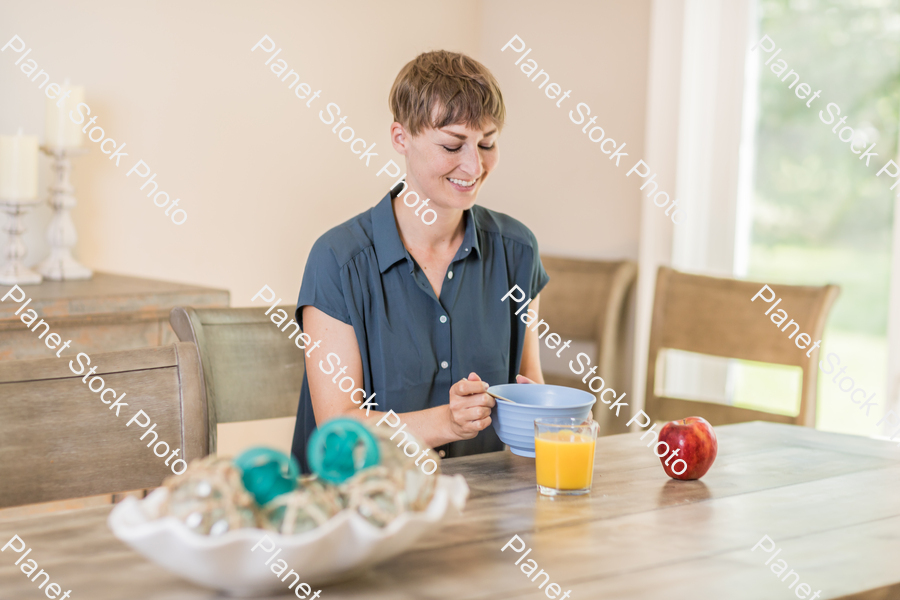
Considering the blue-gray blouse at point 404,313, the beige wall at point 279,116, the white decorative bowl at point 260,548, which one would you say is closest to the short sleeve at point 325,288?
the blue-gray blouse at point 404,313

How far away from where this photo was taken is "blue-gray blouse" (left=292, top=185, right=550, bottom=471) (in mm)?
1548

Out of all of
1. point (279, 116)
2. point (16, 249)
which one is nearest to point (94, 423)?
point (16, 249)

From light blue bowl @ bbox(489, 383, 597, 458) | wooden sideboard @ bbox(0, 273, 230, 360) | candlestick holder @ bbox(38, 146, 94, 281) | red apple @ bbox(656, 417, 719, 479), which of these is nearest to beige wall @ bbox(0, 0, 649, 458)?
candlestick holder @ bbox(38, 146, 94, 281)

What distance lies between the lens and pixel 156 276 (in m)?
2.58

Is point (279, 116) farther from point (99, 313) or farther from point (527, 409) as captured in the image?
point (527, 409)

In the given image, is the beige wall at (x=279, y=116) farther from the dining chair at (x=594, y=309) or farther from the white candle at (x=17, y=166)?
the white candle at (x=17, y=166)

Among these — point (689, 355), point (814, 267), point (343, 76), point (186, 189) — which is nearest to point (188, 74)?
point (186, 189)

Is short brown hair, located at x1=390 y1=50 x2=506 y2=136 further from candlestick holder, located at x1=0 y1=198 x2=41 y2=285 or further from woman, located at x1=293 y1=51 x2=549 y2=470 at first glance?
candlestick holder, located at x1=0 y1=198 x2=41 y2=285

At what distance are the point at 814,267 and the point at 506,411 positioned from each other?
1535 millimetres

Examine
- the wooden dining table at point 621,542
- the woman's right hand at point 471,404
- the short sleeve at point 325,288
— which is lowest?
the wooden dining table at point 621,542

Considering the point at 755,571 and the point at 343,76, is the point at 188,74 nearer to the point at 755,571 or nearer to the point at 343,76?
the point at 343,76

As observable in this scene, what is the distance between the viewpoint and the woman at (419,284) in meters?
1.53

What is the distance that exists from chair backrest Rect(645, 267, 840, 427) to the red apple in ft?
2.86

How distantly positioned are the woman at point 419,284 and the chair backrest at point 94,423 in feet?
0.81
